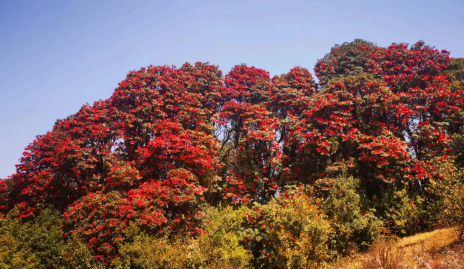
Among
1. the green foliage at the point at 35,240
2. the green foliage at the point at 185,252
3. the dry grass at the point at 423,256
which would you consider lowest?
the dry grass at the point at 423,256

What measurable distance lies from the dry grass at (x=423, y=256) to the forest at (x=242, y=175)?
3.07ft

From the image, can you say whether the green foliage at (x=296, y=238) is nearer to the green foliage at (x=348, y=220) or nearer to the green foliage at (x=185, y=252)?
the green foliage at (x=348, y=220)

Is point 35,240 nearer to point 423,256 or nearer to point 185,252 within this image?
point 185,252

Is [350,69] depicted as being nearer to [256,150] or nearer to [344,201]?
[256,150]

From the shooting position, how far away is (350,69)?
29.3m

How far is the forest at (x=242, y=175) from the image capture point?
47.1 feet

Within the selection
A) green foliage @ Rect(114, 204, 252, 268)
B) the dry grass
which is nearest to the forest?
green foliage @ Rect(114, 204, 252, 268)

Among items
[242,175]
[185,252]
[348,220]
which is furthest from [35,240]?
[348,220]

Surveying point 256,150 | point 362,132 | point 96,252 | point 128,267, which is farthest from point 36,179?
point 362,132

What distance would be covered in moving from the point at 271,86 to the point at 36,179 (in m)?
24.6

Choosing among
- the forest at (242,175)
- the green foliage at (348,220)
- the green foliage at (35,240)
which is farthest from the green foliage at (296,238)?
the green foliage at (35,240)

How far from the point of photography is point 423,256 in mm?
10812

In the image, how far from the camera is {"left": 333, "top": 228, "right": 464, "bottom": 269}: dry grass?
31.6 feet

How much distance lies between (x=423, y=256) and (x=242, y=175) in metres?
13.5
